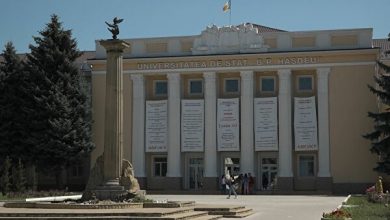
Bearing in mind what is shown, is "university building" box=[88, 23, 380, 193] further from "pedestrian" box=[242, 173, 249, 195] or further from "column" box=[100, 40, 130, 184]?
"column" box=[100, 40, 130, 184]

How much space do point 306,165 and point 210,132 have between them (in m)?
7.58

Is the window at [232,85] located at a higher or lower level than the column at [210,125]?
higher

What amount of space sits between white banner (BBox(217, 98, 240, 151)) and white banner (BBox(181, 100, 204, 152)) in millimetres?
1368

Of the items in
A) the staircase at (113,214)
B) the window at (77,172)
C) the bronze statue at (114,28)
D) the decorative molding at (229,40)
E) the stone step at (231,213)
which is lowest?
the stone step at (231,213)

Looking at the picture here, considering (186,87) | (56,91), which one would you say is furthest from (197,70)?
(56,91)

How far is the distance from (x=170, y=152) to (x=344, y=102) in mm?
13451

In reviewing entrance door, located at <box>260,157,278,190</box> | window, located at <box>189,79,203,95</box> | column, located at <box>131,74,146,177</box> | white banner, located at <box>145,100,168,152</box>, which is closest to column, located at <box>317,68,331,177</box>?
entrance door, located at <box>260,157,278,190</box>

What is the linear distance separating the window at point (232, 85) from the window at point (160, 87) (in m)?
4.82

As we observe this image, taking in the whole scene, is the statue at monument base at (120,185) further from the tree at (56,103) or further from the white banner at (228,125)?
the white banner at (228,125)

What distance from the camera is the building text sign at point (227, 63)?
47344 millimetres

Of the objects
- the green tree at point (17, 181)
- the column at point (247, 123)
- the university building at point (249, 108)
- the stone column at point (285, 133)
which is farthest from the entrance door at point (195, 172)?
the green tree at point (17, 181)

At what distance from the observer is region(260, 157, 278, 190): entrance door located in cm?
4794

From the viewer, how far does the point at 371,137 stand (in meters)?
41.5

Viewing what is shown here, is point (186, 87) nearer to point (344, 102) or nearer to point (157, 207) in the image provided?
point (344, 102)
